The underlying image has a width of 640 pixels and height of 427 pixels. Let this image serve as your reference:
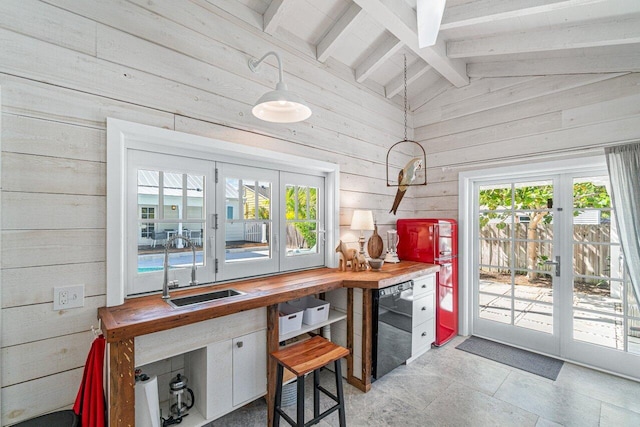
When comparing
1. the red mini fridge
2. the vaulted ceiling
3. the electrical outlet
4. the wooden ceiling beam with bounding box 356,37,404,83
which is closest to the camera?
the electrical outlet

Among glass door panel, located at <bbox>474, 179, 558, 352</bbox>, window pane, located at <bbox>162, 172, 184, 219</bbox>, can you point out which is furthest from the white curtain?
window pane, located at <bbox>162, 172, 184, 219</bbox>

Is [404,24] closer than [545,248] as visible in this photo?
Yes

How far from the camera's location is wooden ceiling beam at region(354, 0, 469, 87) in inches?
85.4

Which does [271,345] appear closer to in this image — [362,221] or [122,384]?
[122,384]

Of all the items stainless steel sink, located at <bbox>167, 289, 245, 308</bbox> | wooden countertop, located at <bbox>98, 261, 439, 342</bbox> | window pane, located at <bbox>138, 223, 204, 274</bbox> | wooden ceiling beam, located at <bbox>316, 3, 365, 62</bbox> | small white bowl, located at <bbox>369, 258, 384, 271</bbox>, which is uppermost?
wooden ceiling beam, located at <bbox>316, 3, 365, 62</bbox>

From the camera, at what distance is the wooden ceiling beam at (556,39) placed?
2152mm

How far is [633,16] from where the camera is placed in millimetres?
2115

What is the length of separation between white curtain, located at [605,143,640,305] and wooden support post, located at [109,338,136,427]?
3.73 meters

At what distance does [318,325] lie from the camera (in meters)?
2.42

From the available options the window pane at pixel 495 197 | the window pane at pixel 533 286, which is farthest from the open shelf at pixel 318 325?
the window pane at pixel 495 197

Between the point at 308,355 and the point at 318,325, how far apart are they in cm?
57

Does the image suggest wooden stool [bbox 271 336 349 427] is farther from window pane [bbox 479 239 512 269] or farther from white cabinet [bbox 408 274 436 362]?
window pane [bbox 479 239 512 269]

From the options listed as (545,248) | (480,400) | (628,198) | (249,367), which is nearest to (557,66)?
(628,198)

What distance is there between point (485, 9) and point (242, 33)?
1.89m
